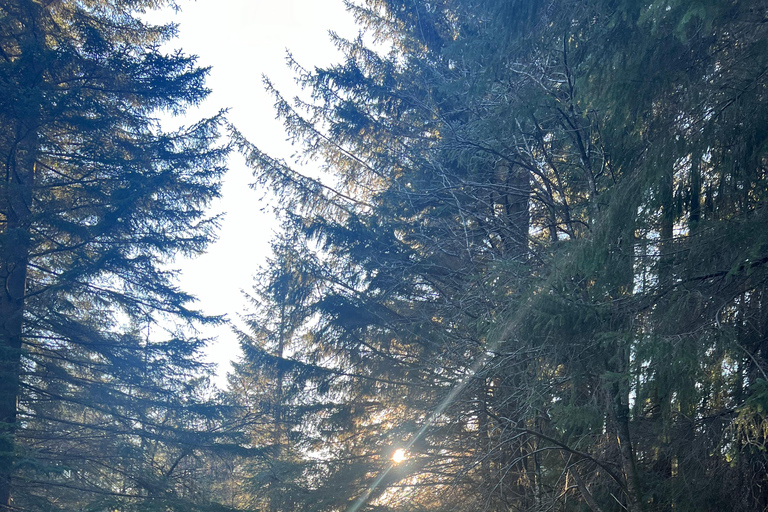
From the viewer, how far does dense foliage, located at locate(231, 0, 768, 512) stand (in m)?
3.96

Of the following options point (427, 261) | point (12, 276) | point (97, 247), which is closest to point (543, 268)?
point (427, 261)

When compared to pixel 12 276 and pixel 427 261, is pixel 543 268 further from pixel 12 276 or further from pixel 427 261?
pixel 12 276

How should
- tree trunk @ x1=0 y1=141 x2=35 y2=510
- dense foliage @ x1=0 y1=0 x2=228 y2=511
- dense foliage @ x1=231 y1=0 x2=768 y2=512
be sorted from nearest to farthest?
dense foliage @ x1=231 y1=0 x2=768 y2=512, tree trunk @ x1=0 y1=141 x2=35 y2=510, dense foliage @ x1=0 y1=0 x2=228 y2=511

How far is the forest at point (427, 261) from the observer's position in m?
4.11

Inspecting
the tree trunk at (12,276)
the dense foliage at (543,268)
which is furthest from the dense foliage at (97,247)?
the dense foliage at (543,268)

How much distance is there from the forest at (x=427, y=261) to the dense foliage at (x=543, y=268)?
1.4 inches

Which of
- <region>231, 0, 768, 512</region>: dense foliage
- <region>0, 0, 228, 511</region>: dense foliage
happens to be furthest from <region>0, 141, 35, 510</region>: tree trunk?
<region>231, 0, 768, 512</region>: dense foliage

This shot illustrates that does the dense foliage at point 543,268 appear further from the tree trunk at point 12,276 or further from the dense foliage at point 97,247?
the tree trunk at point 12,276

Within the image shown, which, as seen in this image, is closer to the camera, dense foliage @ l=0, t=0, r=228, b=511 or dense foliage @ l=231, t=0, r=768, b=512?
dense foliage @ l=231, t=0, r=768, b=512

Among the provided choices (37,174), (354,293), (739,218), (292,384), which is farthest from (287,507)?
(739,218)

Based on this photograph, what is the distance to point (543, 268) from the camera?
5355 millimetres

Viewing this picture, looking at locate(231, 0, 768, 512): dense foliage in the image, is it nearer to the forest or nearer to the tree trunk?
the forest

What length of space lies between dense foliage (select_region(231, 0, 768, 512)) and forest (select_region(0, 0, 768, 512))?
0.12ft

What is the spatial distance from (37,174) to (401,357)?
7.42m
